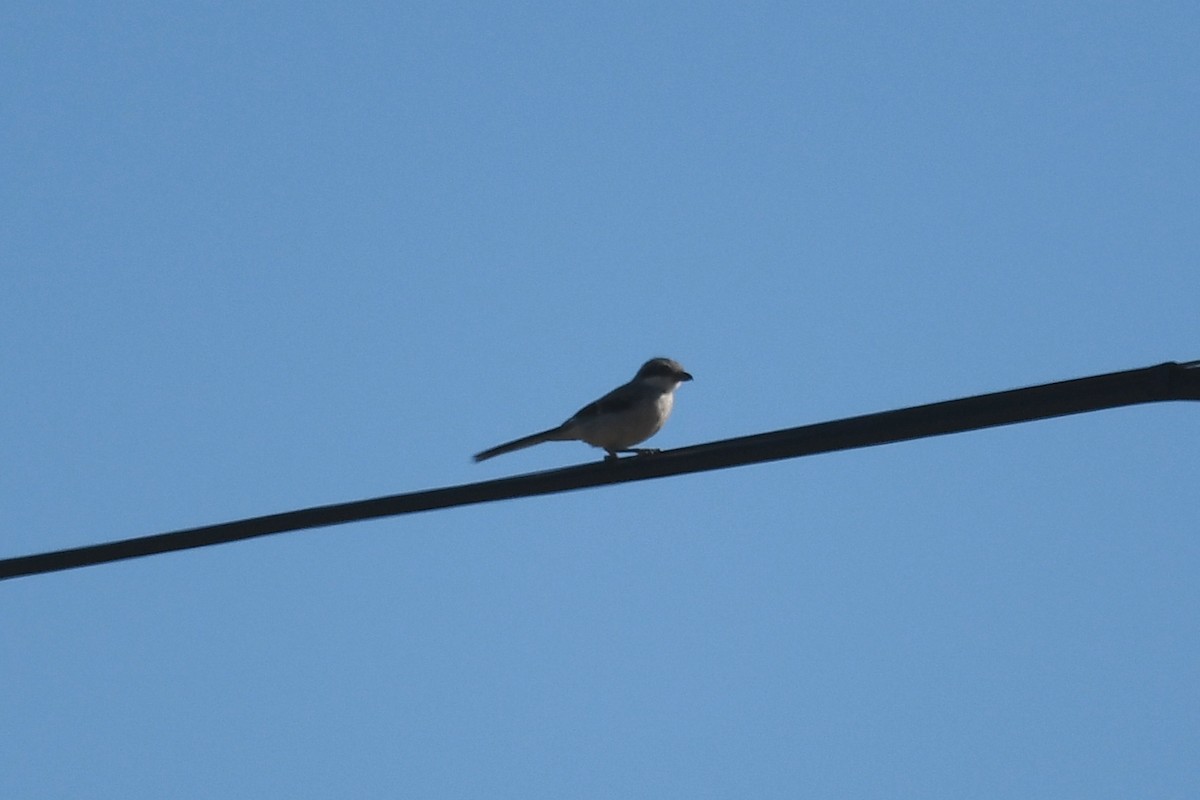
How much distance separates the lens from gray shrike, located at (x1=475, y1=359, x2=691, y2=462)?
12.0 m

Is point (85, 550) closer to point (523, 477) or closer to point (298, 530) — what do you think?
point (298, 530)

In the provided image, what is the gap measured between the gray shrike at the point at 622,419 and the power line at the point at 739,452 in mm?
3672

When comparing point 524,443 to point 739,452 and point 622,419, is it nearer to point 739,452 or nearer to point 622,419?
point 622,419

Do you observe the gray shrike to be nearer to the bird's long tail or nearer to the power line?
the bird's long tail

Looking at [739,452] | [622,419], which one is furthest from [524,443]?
[739,452]

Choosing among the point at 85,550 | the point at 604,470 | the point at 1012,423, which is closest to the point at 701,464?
the point at 604,470

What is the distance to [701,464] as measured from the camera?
782 cm

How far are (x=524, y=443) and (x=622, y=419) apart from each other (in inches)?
Result: 36.8

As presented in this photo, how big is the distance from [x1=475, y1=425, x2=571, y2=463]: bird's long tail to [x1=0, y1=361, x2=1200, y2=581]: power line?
3.03 meters

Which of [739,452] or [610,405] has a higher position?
[610,405]

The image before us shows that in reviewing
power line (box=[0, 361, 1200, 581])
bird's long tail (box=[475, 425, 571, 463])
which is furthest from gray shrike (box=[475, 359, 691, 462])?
power line (box=[0, 361, 1200, 581])

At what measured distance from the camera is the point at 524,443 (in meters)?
11.5

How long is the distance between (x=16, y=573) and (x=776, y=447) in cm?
393

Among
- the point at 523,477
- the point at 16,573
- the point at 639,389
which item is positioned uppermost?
the point at 639,389
